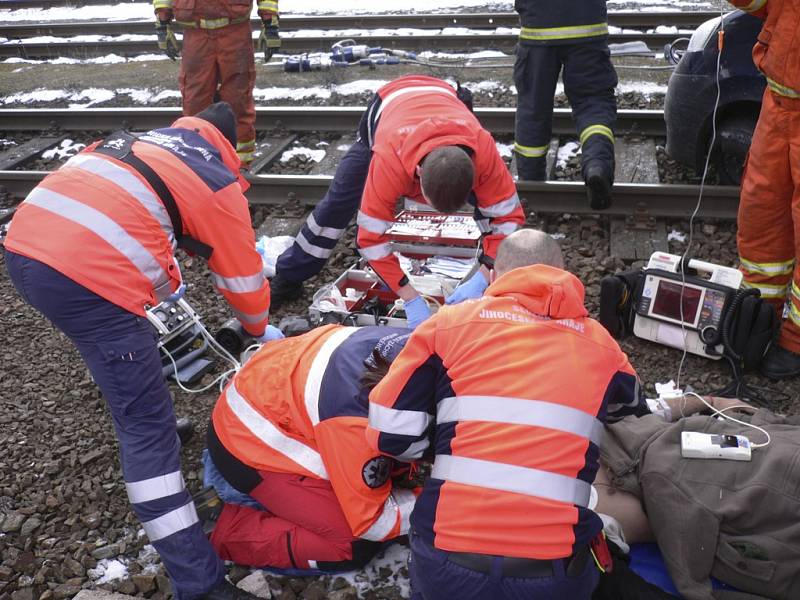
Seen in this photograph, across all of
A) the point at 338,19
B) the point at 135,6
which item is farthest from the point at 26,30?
the point at 338,19

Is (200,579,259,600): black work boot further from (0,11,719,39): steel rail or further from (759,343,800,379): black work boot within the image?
(0,11,719,39): steel rail

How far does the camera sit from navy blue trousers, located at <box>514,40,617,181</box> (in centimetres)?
534

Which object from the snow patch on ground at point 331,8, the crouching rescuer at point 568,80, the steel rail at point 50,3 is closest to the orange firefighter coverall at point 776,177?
the crouching rescuer at point 568,80

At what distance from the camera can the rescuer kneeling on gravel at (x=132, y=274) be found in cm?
278

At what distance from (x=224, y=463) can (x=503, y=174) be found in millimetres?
2010

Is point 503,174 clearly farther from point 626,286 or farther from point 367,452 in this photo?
point 367,452

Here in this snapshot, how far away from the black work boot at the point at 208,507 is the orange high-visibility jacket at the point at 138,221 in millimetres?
871

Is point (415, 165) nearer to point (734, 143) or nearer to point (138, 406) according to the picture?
point (138, 406)

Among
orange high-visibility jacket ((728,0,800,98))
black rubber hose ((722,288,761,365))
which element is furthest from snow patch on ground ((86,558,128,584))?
orange high-visibility jacket ((728,0,800,98))

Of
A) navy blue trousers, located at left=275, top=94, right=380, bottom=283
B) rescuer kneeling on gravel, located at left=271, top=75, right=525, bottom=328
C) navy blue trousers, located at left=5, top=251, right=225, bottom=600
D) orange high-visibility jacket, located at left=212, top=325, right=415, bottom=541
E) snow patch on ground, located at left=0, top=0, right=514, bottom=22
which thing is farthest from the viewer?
snow patch on ground, located at left=0, top=0, right=514, bottom=22

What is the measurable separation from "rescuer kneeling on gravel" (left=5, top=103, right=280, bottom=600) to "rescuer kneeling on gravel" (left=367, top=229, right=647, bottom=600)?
1.08 m

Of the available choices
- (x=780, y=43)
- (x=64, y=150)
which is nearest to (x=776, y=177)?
(x=780, y=43)

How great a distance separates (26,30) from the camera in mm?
11555

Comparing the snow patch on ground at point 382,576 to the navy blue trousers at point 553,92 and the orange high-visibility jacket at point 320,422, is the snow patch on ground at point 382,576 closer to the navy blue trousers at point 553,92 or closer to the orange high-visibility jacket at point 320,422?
the orange high-visibility jacket at point 320,422
